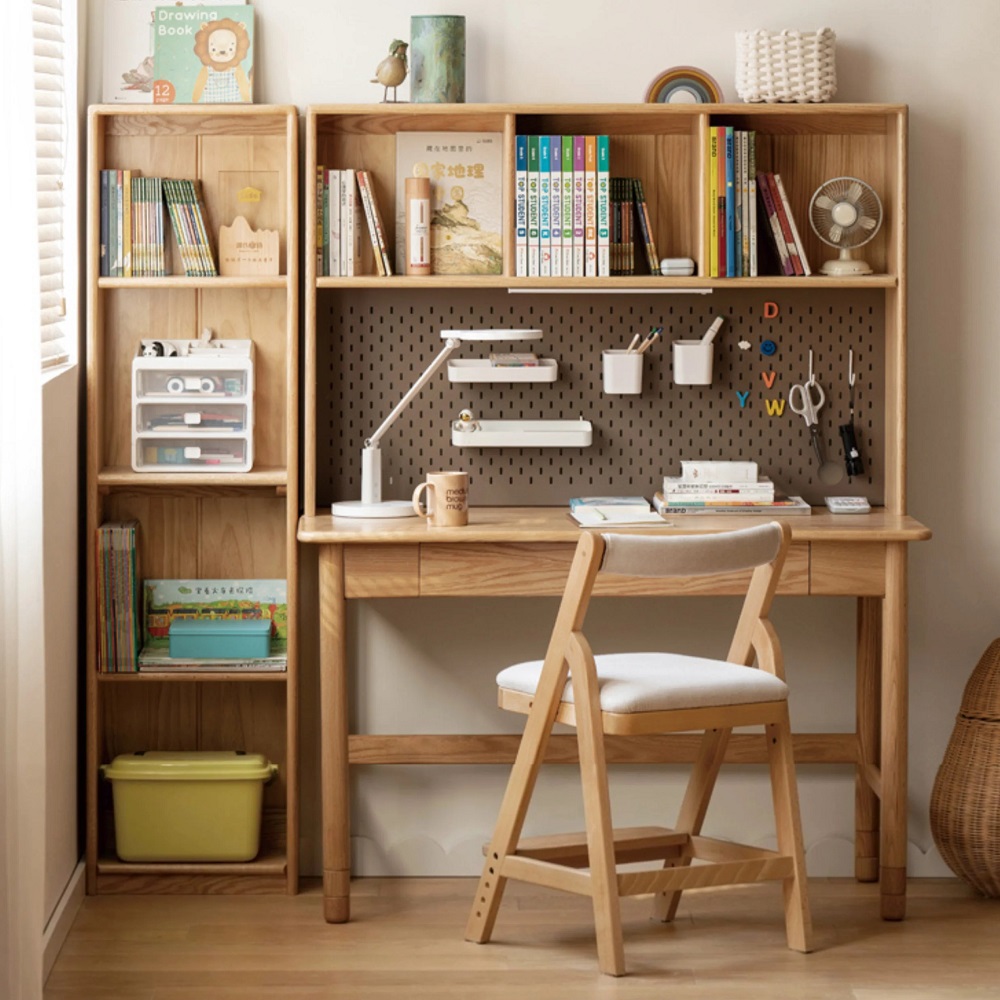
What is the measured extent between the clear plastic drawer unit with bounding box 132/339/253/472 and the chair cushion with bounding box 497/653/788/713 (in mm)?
856

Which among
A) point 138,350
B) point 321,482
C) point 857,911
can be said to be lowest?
point 857,911

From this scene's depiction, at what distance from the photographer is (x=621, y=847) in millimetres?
3006

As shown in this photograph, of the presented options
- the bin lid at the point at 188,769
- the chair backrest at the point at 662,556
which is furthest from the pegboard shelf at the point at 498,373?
the bin lid at the point at 188,769

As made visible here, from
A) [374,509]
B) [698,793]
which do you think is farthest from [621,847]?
[374,509]

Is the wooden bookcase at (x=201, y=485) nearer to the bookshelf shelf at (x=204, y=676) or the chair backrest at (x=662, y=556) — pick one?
the bookshelf shelf at (x=204, y=676)

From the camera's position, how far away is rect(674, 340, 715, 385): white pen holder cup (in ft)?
10.9

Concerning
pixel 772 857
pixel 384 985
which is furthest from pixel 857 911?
pixel 384 985

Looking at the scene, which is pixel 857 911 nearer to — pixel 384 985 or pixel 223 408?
pixel 384 985

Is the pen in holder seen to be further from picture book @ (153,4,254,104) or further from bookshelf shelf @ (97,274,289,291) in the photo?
picture book @ (153,4,254,104)

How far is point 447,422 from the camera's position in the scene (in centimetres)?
343

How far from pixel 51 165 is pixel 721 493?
5.06 feet

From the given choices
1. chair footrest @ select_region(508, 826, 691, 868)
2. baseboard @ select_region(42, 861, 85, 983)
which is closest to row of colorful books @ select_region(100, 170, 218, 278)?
baseboard @ select_region(42, 861, 85, 983)

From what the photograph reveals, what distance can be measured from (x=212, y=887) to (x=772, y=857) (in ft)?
4.04

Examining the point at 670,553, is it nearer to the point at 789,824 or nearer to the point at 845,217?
the point at 789,824
